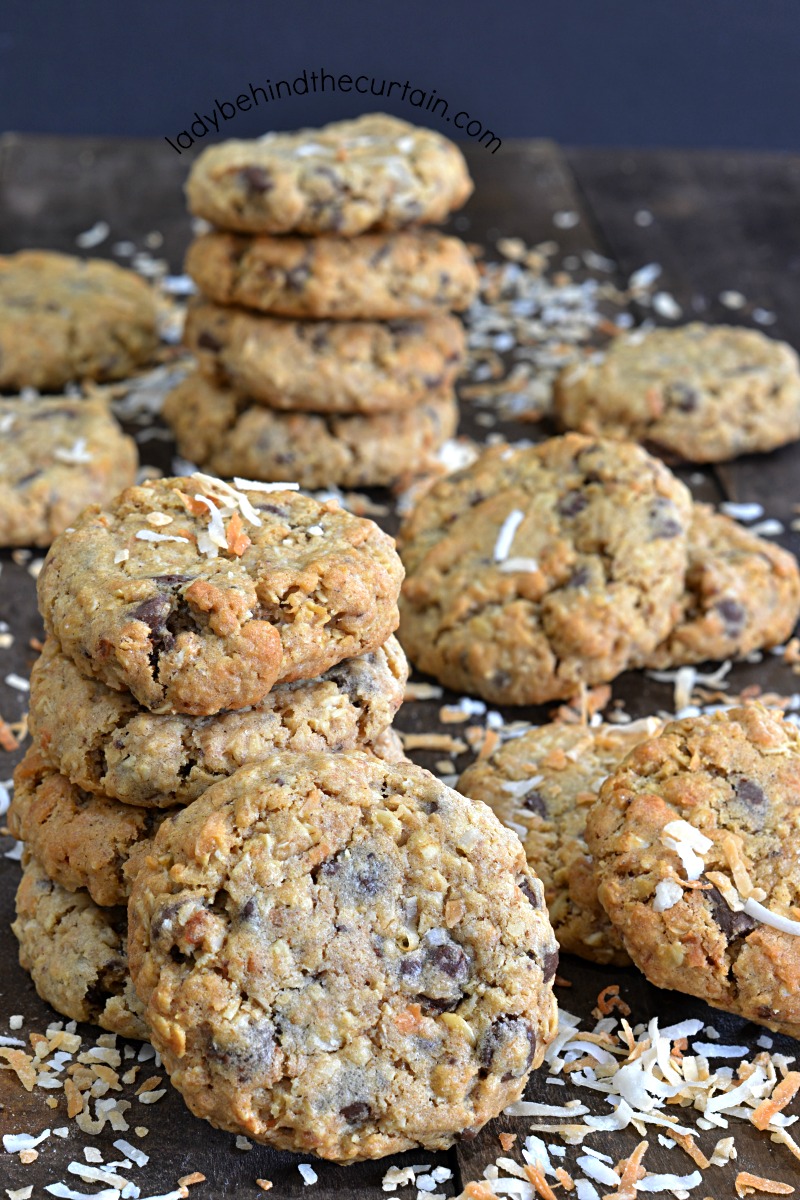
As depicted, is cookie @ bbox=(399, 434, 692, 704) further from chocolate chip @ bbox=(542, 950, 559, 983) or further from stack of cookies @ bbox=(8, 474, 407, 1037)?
chocolate chip @ bbox=(542, 950, 559, 983)

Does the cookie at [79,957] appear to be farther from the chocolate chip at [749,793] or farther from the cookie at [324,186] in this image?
the cookie at [324,186]

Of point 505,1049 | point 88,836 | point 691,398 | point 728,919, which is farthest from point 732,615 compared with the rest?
point 88,836

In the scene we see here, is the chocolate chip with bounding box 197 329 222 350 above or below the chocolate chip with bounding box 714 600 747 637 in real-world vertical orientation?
above

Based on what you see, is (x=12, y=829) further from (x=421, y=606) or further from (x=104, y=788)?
(x=421, y=606)

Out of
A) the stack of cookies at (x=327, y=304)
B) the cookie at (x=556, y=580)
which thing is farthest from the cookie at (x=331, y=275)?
the cookie at (x=556, y=580)

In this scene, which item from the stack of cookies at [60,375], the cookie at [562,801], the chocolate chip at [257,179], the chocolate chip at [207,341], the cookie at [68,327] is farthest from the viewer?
the cookie at [68,327]

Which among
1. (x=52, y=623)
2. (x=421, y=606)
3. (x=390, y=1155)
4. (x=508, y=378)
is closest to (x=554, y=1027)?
(x=390, y=1155)

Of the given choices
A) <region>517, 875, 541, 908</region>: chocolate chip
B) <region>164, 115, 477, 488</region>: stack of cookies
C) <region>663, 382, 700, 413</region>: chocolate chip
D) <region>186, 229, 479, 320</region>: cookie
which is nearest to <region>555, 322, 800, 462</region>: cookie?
<region>663, 382, 700, 413</region>: chocolate chip
